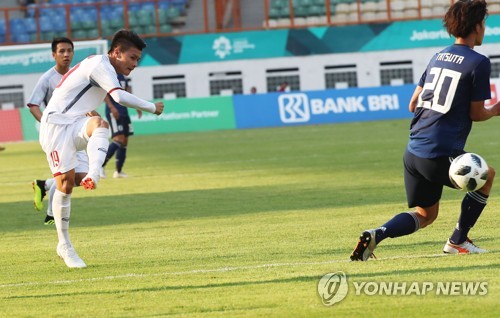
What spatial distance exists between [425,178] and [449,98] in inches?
25.7

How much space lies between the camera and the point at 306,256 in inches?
388

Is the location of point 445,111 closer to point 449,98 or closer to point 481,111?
point 449,98

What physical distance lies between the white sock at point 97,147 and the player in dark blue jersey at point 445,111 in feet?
7.07

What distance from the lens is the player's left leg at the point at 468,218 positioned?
923cm

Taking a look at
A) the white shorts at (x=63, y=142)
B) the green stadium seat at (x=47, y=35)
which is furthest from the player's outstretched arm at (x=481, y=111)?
the green stadium seat at (x=47, y=35)

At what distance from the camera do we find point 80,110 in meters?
10.1

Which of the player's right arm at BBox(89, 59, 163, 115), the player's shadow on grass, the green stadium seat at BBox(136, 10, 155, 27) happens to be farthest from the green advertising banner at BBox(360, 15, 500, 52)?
the player's right arm at BBox(89, 59, 163, 115)

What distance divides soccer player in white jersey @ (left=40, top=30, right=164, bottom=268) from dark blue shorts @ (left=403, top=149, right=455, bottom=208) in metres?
2.14

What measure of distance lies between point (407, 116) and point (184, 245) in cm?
2648

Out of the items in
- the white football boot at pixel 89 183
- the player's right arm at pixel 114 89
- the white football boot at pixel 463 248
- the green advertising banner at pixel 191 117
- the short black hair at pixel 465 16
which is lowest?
the green advertising banner at pixel 191 117

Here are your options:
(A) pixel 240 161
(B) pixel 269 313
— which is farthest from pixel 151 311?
(A) pixel 240 161

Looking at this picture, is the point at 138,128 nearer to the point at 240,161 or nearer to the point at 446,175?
the point at 240,161

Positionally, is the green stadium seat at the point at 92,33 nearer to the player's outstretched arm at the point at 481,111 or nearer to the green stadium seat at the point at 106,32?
the green stadium seat at the point at 106,32

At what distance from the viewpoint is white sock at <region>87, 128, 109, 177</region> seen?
9435mm
